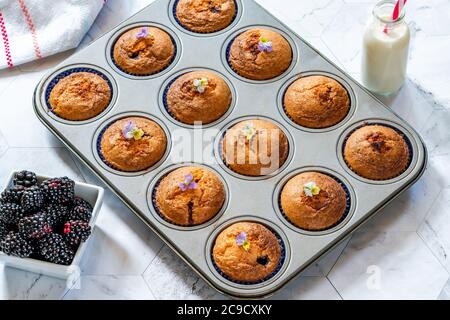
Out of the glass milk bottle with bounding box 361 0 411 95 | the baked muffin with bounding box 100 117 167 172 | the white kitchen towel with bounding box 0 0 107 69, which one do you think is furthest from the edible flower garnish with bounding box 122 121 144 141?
the glass milk bottle with bounding box 361 0 411 95

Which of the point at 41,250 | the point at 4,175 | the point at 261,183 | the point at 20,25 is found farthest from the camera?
the point at 20,25

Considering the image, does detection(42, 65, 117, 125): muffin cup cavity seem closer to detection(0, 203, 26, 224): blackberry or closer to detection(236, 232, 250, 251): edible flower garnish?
detection(0, 203, 26, 224): blackberry

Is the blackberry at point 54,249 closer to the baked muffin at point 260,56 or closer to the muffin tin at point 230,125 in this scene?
the muffin tin at point 230,125

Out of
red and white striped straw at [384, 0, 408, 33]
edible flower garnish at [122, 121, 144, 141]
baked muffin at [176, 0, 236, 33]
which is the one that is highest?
red and white striped straw at [384, 0, 408, 33]

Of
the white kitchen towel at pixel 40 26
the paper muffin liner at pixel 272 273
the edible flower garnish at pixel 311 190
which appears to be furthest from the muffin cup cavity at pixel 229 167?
the white kitchen towel at pixel 40 26

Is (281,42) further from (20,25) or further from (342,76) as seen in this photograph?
(20,25)

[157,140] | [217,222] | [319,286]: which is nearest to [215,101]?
[157,140]
